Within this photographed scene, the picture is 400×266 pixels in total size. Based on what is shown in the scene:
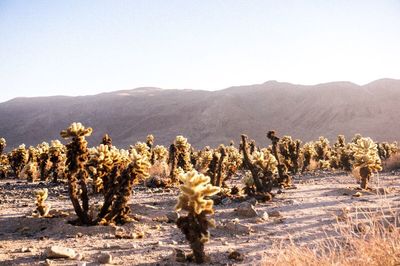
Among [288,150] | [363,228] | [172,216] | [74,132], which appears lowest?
[172,216]

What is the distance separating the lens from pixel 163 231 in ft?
25.3

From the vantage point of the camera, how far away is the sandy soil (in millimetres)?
5875

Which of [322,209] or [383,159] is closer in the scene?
[322,209]

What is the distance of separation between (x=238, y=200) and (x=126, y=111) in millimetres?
68412

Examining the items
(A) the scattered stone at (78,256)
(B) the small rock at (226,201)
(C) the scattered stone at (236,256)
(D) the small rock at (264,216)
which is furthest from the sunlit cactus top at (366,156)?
(A) the scattered stone at (78,256)

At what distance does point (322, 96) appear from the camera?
228 ft

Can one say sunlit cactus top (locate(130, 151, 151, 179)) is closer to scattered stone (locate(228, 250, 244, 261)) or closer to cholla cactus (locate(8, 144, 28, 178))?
scattered stone (locate(228, 250, 244, 261))

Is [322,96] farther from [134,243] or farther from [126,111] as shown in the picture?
[134,243]

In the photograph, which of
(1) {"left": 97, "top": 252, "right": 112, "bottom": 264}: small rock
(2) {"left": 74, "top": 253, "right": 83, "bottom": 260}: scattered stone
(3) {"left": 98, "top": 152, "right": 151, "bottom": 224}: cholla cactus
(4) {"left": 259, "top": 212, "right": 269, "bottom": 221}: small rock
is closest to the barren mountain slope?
(4) {"left": 259, "top": 212, "right": 269, "bottom": 221}: small rock

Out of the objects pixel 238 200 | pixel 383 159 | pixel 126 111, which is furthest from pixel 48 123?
pixel 238 200

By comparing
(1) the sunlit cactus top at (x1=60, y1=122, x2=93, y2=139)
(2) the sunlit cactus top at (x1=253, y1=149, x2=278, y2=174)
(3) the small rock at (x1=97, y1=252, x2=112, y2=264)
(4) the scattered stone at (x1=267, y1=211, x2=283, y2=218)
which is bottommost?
(4) the scattered stone at (x1=267, y1=211, x2=283, y2=218)

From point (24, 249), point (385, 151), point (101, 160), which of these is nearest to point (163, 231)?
point (101, 160)

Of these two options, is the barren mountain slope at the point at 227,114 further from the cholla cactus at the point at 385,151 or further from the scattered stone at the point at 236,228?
the scattered stone at the point at 236,228

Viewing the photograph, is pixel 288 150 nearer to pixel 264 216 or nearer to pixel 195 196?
pixel 264 216
